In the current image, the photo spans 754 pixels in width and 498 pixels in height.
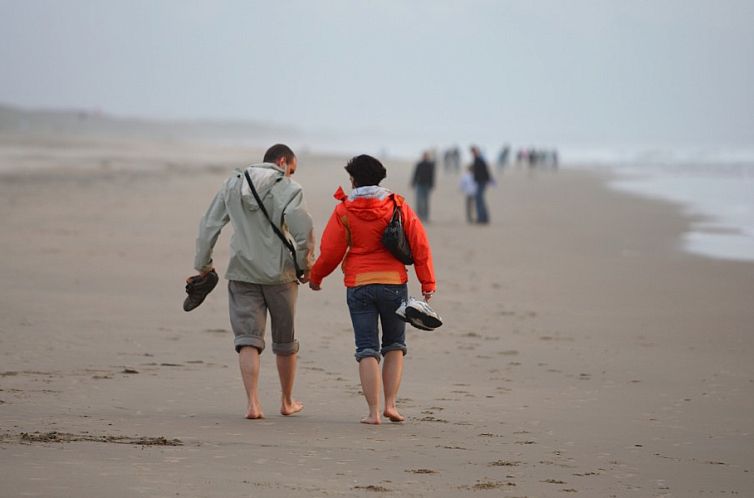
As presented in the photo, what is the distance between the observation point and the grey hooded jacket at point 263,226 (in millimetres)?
6801

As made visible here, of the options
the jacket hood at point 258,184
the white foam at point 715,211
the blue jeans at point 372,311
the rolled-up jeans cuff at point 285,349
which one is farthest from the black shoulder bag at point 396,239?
the white foam at point 715,211

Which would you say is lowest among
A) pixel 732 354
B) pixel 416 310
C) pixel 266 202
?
pixel 732 354

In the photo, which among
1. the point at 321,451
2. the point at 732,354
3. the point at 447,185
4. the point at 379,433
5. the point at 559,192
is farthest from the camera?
the point at 447,185

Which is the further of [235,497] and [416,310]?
[416,310]

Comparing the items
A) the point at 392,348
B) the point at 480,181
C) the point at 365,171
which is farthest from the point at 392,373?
the point at 480,181

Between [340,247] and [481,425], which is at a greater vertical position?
[340,247]

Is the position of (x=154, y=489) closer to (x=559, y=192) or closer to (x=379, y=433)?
(x=379, y=433)

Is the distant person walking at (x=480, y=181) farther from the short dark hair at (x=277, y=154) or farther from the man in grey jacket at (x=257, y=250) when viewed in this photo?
the man in grey jacket at (x=257, y=250)

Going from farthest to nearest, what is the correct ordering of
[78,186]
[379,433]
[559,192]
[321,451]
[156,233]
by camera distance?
[559,192] → [78,186] → [156,233] → [379,433] → [321,451]

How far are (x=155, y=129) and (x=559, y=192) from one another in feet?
467

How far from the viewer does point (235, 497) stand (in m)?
4.91

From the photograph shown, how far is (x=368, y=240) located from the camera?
6.86 m

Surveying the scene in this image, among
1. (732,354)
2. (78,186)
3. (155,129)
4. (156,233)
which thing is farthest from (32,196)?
(155,129)

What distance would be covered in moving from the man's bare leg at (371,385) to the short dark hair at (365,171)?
40.8 inches
